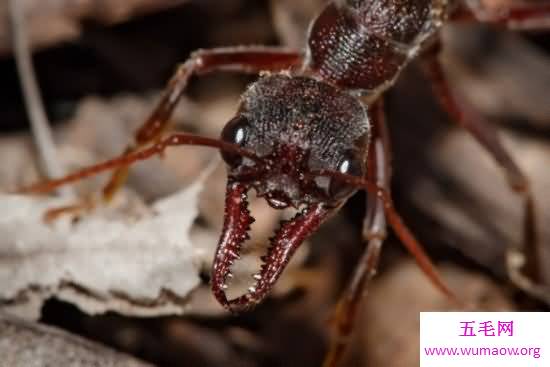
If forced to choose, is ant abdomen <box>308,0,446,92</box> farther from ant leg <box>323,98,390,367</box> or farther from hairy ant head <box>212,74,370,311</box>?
hairy ant head <box>212,74,370,311</box>

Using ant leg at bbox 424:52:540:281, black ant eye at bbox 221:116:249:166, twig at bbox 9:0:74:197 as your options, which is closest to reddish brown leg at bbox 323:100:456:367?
ant leg at bbox 424:52:540:281

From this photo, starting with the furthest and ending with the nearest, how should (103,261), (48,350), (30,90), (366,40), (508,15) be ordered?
1. (508,15)
2. (30,90)
3. (366,40)
4. (103,261)
5. (48,350)

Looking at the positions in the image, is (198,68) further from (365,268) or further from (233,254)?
(233,254)

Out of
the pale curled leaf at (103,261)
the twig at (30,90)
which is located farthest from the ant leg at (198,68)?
the twig at (30,90)

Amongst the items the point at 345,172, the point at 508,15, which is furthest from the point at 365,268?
the point at 508,15

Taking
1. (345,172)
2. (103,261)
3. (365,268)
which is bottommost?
(365,268)

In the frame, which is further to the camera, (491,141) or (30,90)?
(30,90)

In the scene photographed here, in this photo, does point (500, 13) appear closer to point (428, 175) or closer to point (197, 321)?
point (428, 175)
